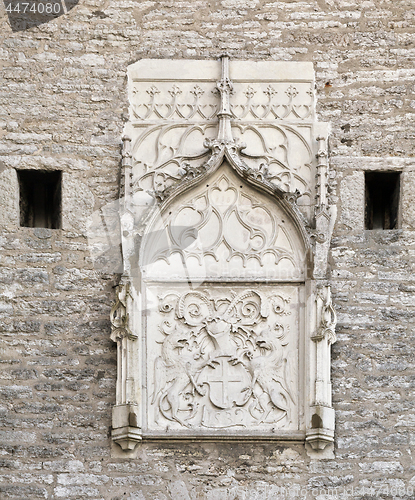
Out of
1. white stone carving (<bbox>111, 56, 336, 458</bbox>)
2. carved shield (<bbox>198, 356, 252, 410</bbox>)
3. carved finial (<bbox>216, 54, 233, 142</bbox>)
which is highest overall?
carved finial (<bbox>216, 54, 233, 142</bbox>)

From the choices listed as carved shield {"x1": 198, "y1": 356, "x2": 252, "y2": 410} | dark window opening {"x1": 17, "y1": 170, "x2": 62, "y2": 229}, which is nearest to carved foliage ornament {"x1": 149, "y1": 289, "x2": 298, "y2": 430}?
carved shield {"x1": 198, "y1": 356, "x2": 252, "y2": 410}

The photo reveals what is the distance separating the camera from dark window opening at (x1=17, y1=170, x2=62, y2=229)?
8.98 m

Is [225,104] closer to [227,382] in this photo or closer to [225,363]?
[225,363]

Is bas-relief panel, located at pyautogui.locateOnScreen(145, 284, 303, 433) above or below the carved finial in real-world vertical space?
below

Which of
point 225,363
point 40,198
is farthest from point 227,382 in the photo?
point 40,198

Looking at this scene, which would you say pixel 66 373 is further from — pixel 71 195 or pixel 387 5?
pixel 387 5

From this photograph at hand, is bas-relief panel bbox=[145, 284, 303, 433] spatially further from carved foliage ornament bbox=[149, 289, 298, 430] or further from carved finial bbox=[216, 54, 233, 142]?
carved finial bbox=[216, 54, 233, 142]

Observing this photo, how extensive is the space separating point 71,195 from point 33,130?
59 centimetres

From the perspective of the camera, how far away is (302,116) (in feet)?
29.6

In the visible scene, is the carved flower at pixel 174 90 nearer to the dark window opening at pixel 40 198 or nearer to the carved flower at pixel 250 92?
the carved flower at pixel 250 92

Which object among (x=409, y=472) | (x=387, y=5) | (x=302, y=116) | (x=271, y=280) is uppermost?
(x=387, y=5)

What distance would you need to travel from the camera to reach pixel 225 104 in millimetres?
8930

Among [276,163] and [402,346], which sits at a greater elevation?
[276,163]

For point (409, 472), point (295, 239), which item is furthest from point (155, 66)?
point (409, 472)
